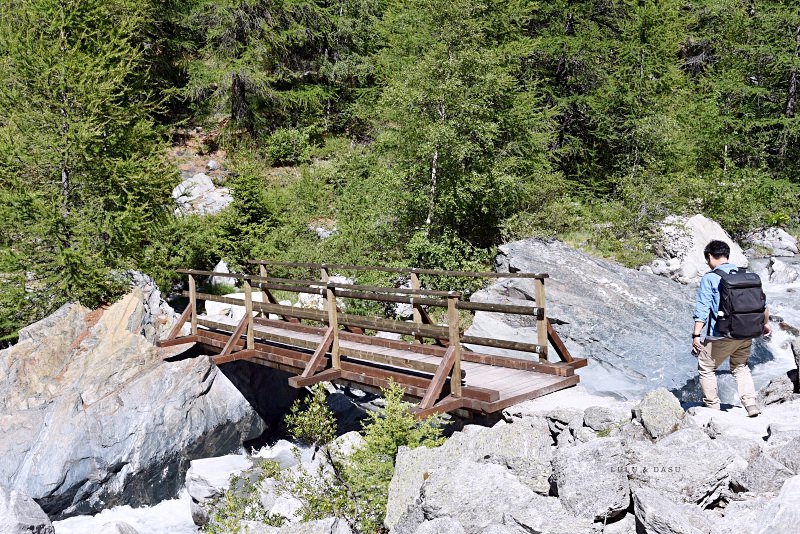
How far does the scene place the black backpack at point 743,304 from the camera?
5.89 m

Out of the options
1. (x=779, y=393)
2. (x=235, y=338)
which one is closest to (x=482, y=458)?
(x=779, y=393)

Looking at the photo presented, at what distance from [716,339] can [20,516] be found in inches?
374

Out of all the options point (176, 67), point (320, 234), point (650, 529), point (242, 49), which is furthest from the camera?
point (176, 67)

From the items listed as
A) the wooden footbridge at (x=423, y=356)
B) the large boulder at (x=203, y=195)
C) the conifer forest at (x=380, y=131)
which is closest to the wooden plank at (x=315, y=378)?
the wooden footbridge at (x=423, y=356)

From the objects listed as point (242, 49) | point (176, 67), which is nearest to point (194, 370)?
point (242, 49)

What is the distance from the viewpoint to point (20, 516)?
336 inches

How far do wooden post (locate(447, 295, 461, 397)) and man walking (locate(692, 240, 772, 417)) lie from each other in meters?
2.65

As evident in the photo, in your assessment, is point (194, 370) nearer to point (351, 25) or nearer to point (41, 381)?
point (41, 381)

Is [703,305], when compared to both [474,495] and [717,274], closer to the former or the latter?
[717,274]

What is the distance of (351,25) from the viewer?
30625 mm

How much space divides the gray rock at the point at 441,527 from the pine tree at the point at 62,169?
12.6m

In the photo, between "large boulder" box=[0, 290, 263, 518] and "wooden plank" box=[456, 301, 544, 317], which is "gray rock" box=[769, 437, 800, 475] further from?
"large boulder" box=[0, 290, 263, 518]

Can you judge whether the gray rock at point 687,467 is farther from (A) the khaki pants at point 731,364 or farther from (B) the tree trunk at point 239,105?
(B) the tree trunk at point 239,105

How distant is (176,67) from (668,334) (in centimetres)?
2872
